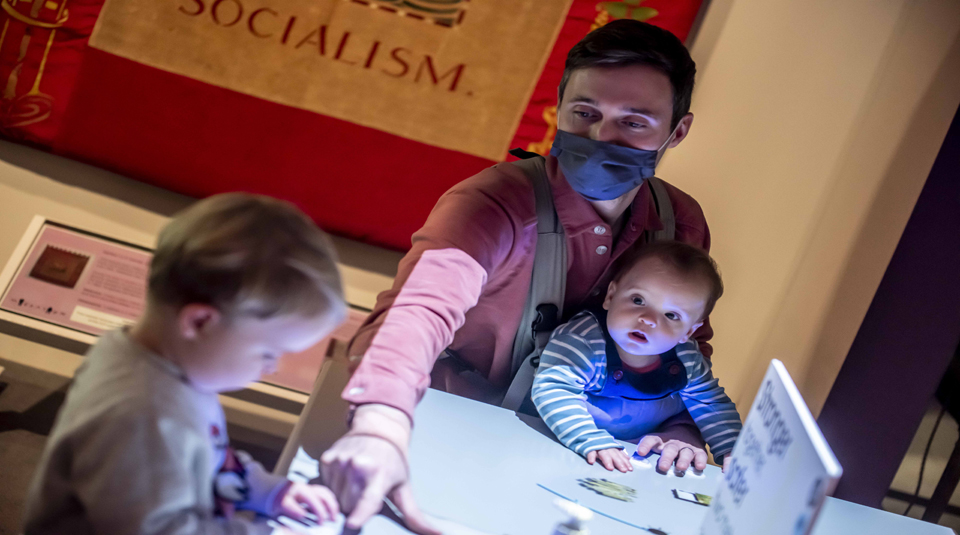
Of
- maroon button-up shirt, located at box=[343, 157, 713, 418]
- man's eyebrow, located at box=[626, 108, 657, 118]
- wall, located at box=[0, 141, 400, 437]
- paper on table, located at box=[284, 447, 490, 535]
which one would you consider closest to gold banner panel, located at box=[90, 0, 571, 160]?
wall, located at box=[0, 141, 400, 437]

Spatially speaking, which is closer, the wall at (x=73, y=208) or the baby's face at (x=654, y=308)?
the baby's face at (x=654, y=308)

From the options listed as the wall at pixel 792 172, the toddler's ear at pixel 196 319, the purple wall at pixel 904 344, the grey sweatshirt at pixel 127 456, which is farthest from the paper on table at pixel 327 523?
the purple wall at pixel 904 344

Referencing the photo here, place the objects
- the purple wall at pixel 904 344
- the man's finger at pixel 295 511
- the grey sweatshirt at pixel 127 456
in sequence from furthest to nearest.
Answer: the purple wall at pixel 904 344
the man's finger at pixel 295 511
the grey sweatshirt at pixel 127 456

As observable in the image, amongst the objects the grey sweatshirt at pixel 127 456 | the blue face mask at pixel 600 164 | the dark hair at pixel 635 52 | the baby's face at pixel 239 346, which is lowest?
the grey sweatshirt at pixel 127 456

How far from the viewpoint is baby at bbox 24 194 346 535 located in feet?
1.88

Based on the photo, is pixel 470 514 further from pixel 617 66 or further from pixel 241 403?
pixel 241 403

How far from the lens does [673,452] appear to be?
1.17 metres

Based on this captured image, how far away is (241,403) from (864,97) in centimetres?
187

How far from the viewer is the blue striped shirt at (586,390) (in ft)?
3.67

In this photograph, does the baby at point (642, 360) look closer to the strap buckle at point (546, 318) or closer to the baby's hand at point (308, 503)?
the strap buckle at point (546, 318)

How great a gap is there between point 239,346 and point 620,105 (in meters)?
0.78

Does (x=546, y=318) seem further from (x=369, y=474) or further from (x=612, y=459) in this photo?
(x=369, y=474)

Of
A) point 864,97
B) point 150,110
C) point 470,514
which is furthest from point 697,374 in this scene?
point 150,110

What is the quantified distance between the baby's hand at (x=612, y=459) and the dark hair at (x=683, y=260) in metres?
0.31
